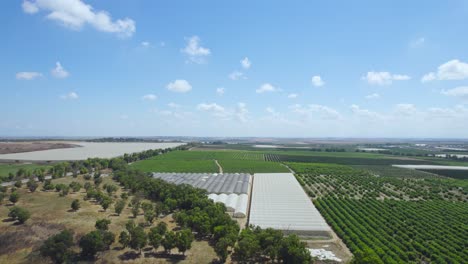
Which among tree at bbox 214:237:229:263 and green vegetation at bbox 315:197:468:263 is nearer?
tree at bbox 214:237:229:263

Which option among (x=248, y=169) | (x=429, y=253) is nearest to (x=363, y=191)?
(x=429, y=253)

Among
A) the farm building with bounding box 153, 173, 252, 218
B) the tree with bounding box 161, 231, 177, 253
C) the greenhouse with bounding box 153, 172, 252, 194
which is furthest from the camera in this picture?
the greenhouse with bounding box 153, 172, 252, 194

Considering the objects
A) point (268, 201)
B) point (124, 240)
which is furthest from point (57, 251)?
point (268, 201)

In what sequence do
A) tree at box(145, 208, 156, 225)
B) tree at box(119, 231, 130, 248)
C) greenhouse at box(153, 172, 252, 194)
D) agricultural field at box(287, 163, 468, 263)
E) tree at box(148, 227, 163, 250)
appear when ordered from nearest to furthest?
tree at box(148, 227, 163, 250)
tree at box(119, 231, 130, 248)
agricultural field at box(287, 163, 468, 263)
tree at box(145, 208, 156, 225)
greenhouse at box(153, 172, 252, 194)

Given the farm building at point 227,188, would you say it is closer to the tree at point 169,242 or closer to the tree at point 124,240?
the tree at point 169,242

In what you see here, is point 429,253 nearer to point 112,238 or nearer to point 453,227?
point 453,227

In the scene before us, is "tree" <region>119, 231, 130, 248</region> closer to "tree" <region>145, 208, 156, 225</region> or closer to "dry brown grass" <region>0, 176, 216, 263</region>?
"dry brown grass" <region>0, 176, 216, 263</region>

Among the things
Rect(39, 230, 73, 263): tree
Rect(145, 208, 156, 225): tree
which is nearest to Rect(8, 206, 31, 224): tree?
Rect(39, 230, 73, 263): tree
